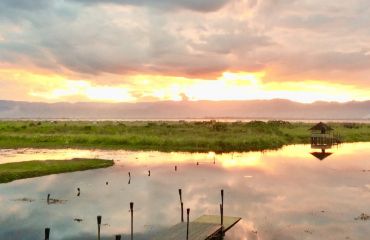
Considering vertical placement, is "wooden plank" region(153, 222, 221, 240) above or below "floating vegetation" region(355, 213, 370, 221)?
above

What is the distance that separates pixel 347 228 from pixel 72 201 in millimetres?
23077

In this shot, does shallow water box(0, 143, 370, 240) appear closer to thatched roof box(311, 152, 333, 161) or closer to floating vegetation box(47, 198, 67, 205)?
floating vegetation box(47, 198, 67, 205)

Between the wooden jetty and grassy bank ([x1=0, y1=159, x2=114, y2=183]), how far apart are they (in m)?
26.5

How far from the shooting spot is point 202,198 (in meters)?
40.6

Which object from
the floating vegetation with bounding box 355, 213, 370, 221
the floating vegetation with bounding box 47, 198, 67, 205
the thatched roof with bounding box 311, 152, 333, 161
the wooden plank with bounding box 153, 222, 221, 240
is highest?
the thatched roof with bounding box 311, 152, 333, 161

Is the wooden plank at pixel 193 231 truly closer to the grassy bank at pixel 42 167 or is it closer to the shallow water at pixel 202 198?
the shallow water at pixel 202 198

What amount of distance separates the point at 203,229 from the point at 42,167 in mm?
32887

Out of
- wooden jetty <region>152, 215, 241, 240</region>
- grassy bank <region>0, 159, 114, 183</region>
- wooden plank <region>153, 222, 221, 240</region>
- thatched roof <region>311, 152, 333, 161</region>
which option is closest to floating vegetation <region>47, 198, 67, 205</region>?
grassy bank <region>0, 159, 114, 183</region>

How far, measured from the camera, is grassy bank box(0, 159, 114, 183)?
163 feet

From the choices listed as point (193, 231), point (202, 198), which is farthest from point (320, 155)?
point (193, 231)

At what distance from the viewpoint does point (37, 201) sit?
38.6 metres

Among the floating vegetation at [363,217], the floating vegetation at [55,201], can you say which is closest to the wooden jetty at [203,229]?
the floating vegetation at [363,217]

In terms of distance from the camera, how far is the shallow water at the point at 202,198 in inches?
1192

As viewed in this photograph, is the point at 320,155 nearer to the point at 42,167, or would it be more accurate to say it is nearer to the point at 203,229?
the point at 42,167
